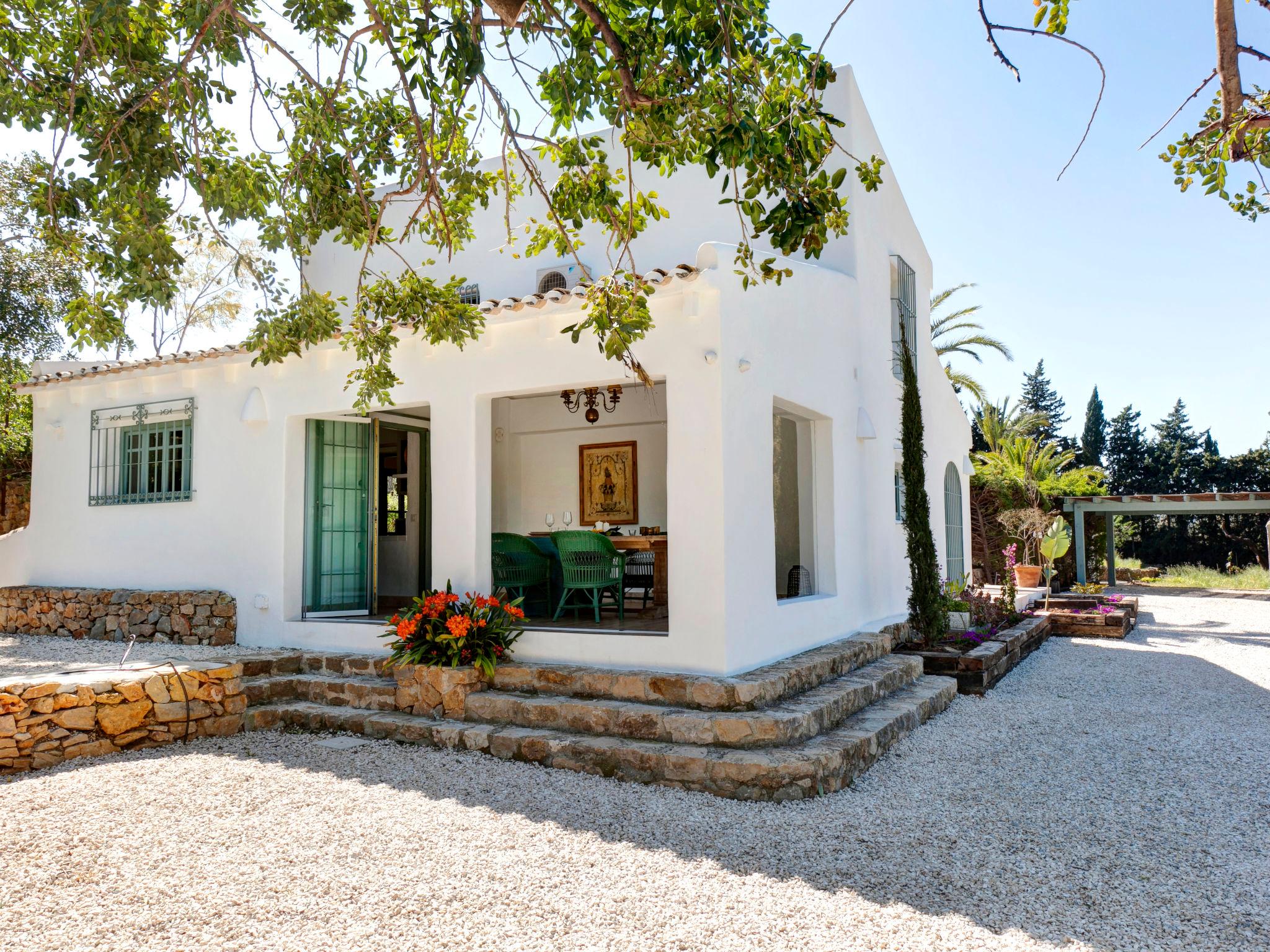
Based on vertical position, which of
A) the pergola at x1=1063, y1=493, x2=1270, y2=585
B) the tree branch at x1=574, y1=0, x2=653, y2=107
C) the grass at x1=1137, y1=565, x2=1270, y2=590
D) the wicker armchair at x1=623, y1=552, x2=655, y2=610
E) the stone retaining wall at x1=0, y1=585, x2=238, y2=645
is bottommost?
the grass at x1=1137, y1=565, x2=1270, y2=590

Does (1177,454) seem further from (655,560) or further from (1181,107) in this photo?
(1181,107)

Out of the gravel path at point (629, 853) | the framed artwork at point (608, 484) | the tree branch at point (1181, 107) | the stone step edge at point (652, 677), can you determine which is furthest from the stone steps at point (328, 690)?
the tree branch at point (1181, 107)

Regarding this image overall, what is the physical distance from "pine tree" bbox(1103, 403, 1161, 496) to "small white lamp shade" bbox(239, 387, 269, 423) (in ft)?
125

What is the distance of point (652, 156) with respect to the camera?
4562 mm

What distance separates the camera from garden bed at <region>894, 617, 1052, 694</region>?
8.10m

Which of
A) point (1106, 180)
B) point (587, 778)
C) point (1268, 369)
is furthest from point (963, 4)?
point (1268, 369)

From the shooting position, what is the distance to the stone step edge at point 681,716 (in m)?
5.35

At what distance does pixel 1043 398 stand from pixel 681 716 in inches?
1558

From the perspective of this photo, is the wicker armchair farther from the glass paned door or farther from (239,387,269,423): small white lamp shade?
(239,387,269,423): small white lamp shade

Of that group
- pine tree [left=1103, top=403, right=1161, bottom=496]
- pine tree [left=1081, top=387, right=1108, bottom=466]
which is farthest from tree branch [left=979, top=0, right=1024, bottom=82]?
pine tree [left=1103, top=403, right=1161, bottom=496]

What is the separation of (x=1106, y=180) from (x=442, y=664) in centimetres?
876

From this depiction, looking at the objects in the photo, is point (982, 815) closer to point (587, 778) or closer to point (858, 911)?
point (858, 911)

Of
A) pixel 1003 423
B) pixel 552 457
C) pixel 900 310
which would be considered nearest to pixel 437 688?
pixel 552 457

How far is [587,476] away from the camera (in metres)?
11.4
